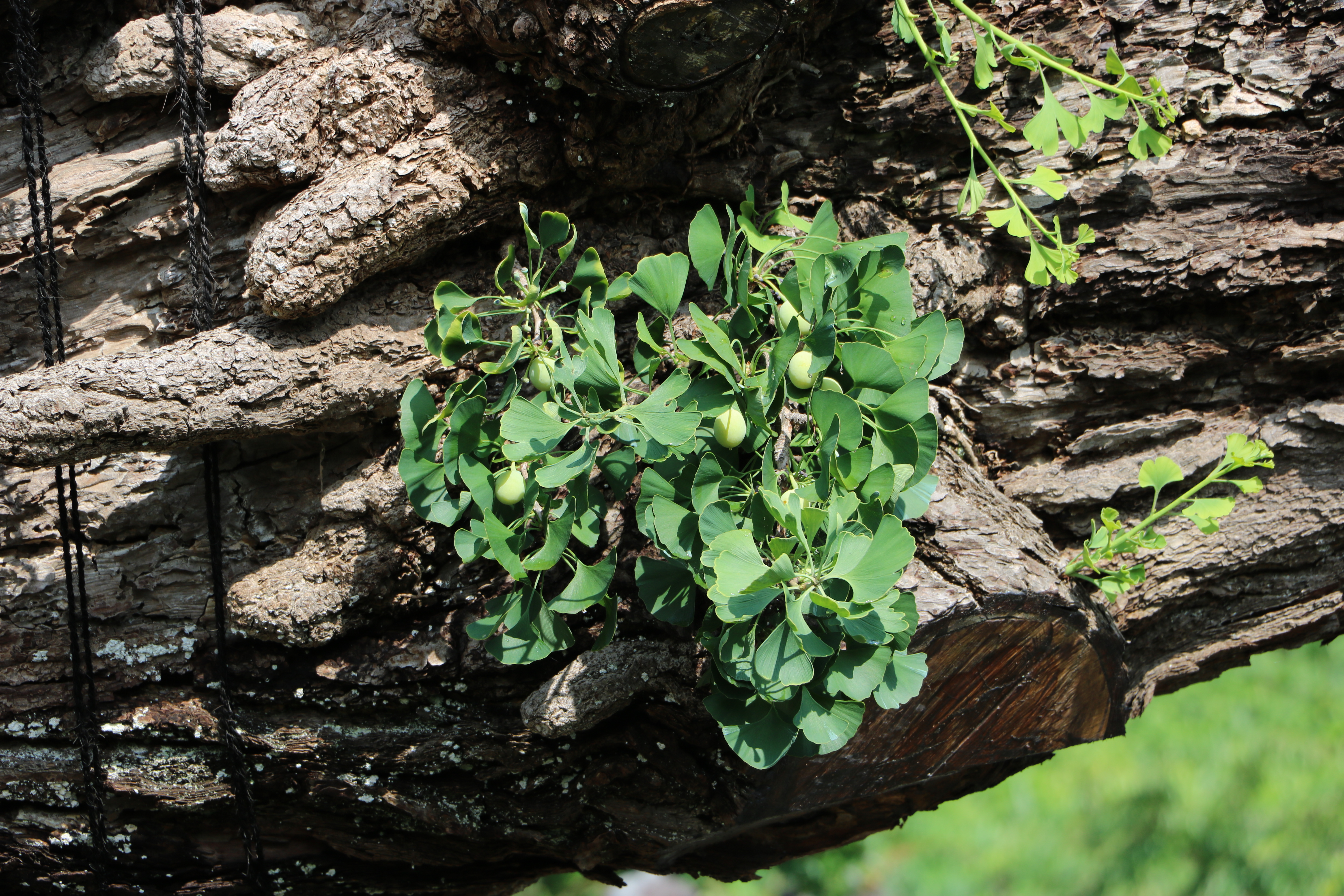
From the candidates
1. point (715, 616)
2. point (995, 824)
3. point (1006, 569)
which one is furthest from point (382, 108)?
point (995, 824)

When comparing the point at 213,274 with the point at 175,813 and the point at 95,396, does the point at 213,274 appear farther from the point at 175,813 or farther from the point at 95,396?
the point at 175,813

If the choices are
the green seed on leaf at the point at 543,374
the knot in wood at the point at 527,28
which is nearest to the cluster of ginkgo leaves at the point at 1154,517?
the green seed on leaf at the point at 543,374

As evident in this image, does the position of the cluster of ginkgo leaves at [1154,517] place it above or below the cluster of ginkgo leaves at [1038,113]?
below

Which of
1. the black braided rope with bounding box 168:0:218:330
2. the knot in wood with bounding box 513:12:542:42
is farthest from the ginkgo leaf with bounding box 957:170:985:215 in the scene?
the black braided rope with bounding box 168:0:218:330

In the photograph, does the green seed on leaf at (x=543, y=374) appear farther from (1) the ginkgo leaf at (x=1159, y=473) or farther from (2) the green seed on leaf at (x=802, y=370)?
(1) the ginkgo leaf at (x=1159, y=473)

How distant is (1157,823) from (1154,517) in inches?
104

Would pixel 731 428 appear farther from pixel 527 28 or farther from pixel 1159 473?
pixel 1159 473

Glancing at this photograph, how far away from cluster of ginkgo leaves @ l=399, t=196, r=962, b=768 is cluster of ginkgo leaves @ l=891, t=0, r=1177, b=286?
0.23 m

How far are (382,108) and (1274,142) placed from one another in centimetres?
105

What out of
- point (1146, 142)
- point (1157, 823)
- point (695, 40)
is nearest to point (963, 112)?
point (1146, 142)

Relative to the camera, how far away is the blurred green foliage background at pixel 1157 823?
2809 millimetres

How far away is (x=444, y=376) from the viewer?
1045 mm

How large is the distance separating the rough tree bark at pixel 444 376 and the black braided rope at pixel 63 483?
0.03m

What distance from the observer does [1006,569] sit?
3.05ft
